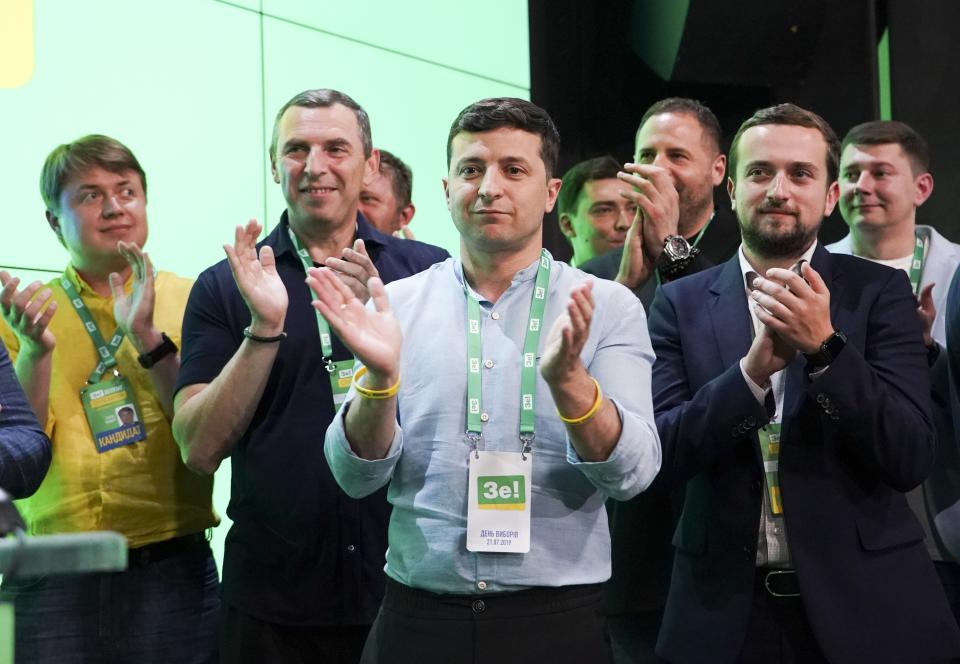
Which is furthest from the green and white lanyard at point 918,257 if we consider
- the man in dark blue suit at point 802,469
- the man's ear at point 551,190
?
the man's ear at point 551,190

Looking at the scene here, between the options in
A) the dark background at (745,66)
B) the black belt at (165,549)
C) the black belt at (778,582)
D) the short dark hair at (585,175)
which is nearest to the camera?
the black belt at (778,582)

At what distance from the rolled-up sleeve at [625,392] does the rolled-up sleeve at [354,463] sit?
0.33 m

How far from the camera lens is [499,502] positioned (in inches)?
88.0

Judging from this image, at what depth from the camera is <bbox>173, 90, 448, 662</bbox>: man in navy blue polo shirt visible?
112 inches

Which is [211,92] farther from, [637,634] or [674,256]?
[637,634]

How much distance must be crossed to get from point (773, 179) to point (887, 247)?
1321 mm

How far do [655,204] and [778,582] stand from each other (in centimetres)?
119

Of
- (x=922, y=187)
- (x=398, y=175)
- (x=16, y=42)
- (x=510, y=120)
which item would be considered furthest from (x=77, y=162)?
(x=922, y=187)

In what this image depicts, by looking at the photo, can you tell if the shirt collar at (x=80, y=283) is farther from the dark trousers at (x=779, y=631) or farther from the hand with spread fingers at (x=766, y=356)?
the dark trousers at (x=779, y=631)

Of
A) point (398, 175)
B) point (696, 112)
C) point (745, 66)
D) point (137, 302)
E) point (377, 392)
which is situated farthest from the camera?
point (745, 66)

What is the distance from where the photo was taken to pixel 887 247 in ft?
13.2

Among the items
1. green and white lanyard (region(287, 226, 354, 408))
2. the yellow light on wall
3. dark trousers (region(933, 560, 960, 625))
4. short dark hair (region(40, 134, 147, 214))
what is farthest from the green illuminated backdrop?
dark trousers (region(933, 560, 960, 625))

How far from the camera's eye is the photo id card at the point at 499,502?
2215 mm

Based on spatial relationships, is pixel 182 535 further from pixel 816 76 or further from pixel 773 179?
pixel 816 76
